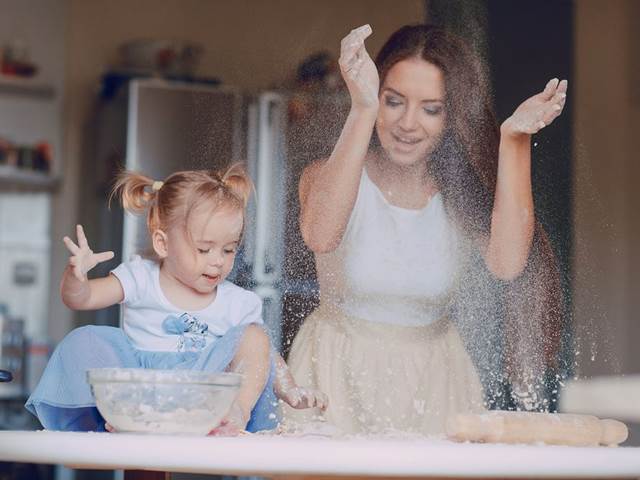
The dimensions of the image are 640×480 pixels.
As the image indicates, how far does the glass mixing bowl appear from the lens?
140cm

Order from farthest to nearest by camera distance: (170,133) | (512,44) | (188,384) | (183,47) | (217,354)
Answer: (183,47) < (170,133) < (512,44) < (217,354) < (188,384)

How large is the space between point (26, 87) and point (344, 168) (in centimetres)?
249

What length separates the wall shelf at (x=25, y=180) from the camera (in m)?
3.99

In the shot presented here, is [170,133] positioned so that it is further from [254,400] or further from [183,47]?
[183,47]

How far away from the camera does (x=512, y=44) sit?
1.96 meters

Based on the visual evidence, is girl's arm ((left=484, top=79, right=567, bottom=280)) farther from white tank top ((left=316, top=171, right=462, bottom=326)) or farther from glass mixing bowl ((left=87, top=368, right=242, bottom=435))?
glass mixing bowl ((left=87, top=368, right=242, bottom=435))

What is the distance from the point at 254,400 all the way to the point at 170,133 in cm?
62

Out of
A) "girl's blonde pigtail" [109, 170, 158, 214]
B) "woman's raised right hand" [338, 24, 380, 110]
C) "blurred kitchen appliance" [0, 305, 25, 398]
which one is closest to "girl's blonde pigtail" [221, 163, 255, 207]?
"girl's blonde pigtail" [109, 170, 158, 214]

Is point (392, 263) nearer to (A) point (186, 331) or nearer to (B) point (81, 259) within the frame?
(A) point (186, 331)

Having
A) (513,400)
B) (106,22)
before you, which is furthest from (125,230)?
(106,22)

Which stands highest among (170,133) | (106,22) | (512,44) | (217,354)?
(106,22)

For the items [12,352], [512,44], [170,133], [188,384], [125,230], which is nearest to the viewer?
[188,384]

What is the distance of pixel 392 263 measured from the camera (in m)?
1.90

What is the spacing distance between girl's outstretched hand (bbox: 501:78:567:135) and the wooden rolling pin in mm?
519
